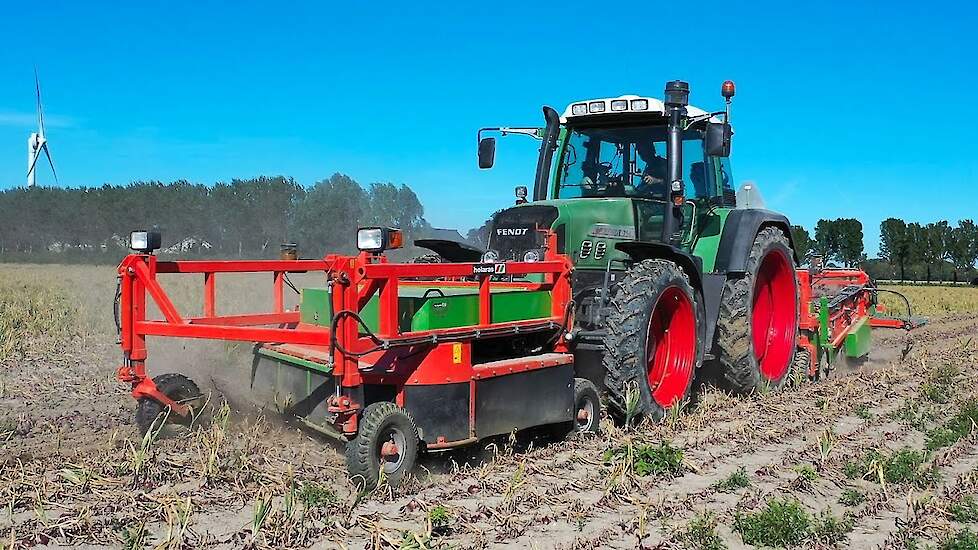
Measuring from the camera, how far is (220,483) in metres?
4.51

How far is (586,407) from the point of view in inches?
236

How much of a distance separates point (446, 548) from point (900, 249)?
66.1 m

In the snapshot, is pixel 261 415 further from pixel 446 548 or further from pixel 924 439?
pixel 924 439

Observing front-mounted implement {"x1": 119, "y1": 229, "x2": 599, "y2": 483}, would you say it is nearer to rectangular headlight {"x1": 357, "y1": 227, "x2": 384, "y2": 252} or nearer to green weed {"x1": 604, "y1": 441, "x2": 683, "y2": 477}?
rectangular headlight {"x1": 357, "y1": 227, "x2": 384, "y2": 252}

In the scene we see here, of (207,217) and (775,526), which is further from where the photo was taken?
(207,217)

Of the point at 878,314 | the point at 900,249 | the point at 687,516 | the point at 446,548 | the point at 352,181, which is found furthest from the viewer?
the point at 900,249

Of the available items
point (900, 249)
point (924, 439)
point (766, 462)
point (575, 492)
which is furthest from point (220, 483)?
→ point (900, 249)

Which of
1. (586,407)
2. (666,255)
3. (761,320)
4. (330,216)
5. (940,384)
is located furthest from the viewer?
(330,216)

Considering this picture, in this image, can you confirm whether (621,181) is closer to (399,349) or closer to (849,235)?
A: (399,349)

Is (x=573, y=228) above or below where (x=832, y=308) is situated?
above

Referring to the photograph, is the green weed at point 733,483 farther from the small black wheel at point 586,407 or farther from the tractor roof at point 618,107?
the tractor roof at point 618,107

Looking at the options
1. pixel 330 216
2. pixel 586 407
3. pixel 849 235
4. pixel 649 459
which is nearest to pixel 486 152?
pixel 586 407

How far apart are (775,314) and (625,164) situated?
2.74 meters

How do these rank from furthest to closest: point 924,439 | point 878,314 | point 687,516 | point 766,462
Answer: point 878,314 → point 924,439 → point 766,462 → point 687,516
